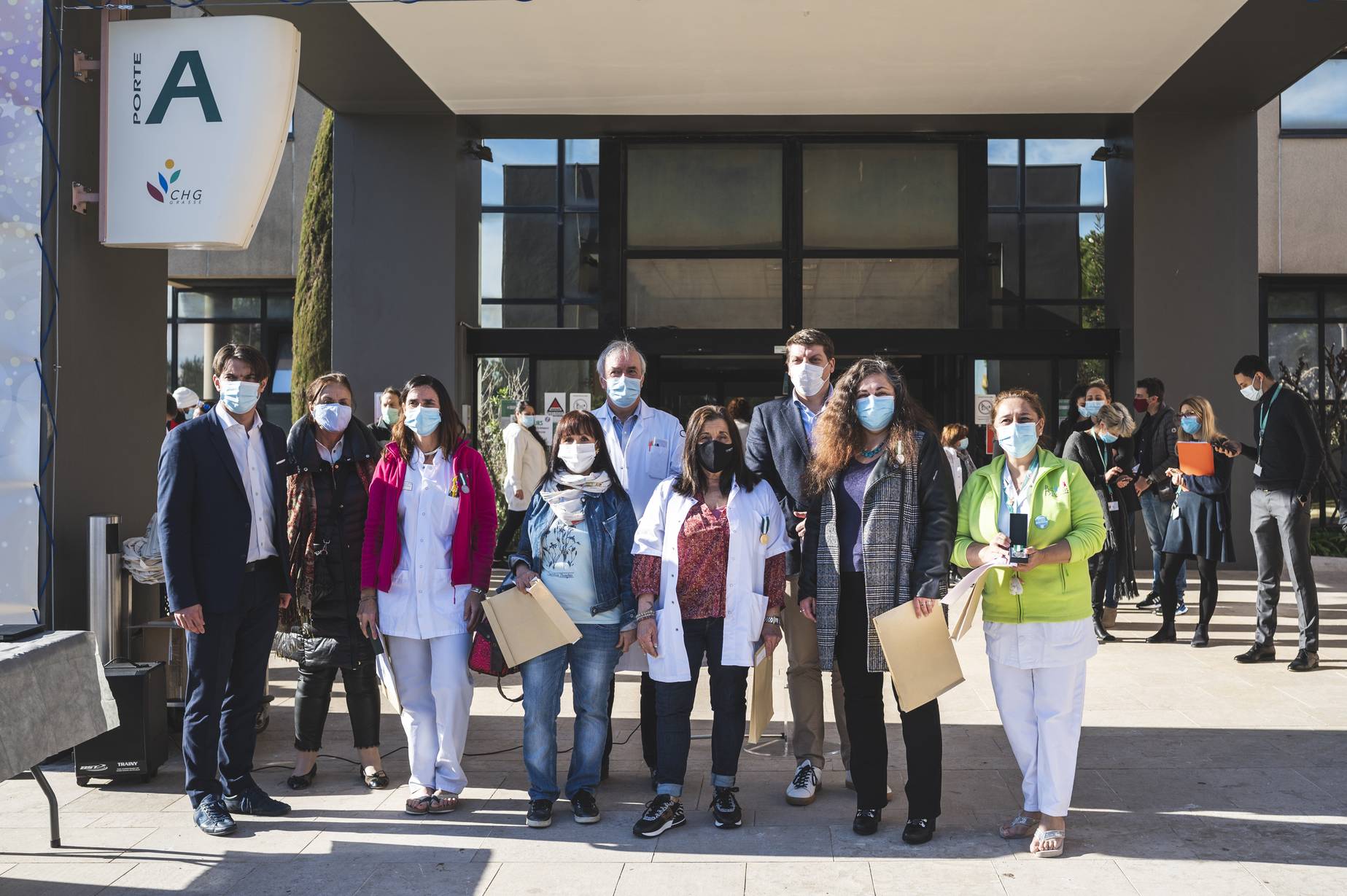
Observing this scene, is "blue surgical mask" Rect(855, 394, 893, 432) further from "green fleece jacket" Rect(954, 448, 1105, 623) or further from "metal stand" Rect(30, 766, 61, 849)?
"metal stand" Rect(30, 766, 61, 849)

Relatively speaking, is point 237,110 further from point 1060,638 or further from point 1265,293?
point 1265,293

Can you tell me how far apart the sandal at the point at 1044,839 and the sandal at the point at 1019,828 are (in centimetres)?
14

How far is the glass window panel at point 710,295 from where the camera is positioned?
585 inches

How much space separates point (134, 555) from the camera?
6.45 meters

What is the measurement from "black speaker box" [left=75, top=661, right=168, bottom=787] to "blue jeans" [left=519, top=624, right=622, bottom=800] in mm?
2049

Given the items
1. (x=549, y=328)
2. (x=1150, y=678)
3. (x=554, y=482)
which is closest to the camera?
(x=554, y=482)

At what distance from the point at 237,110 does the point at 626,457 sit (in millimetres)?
2780

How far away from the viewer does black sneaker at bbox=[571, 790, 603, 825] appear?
524cm

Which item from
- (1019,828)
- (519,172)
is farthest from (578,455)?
(519,172)

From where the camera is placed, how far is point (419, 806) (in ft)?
17.7

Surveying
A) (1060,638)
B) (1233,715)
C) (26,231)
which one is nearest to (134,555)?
(26,231)

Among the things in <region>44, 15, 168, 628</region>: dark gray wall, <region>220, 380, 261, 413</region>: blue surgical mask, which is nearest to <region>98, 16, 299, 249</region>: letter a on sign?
<region>44, 15, 168, 628</region>: dark gray wall

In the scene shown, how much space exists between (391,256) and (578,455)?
9.25m

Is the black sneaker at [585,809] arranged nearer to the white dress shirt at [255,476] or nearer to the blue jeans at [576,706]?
the blue jeans at [576,706]
